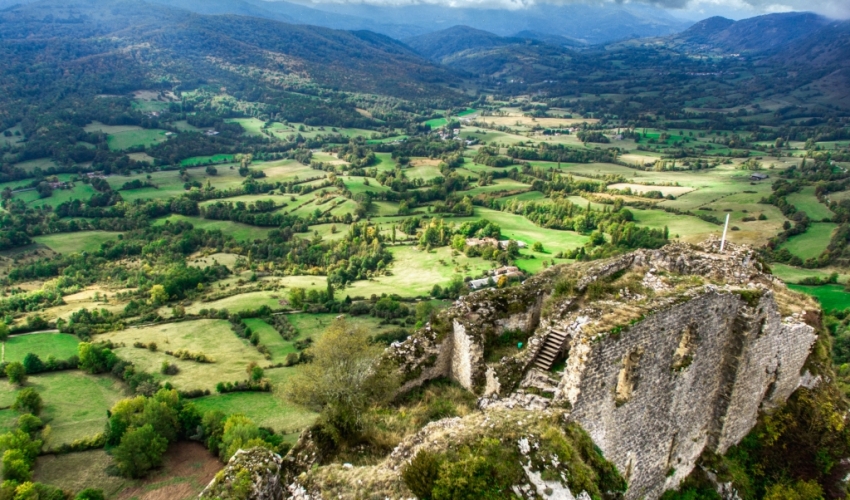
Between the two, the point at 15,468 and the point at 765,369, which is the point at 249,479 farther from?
the point at 15,468

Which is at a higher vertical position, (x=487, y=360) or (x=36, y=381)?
(x=487, y=360)

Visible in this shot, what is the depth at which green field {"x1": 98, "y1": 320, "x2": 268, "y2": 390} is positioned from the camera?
178 feet

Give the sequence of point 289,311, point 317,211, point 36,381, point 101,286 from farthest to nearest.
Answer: point 317,211 → point 101,286 → point 289,311 → point 36,381

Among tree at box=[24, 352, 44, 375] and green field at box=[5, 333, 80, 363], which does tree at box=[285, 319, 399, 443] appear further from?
green field at box=[5, 333, 80, 363]

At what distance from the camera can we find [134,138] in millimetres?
179375

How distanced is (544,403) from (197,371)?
51.5 m

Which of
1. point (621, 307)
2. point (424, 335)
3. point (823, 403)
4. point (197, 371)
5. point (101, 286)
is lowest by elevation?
point (101, 286)

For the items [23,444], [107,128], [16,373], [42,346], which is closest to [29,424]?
[23,444]

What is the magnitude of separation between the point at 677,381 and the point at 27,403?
5665cm

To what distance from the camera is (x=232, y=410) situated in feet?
157

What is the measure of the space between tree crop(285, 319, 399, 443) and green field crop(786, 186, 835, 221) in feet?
351

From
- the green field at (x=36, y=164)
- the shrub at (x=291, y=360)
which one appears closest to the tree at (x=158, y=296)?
the shrub at (x=291, y=360)

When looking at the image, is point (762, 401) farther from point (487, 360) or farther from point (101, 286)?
point (101, 286)

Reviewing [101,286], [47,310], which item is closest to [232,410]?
[47,310]
